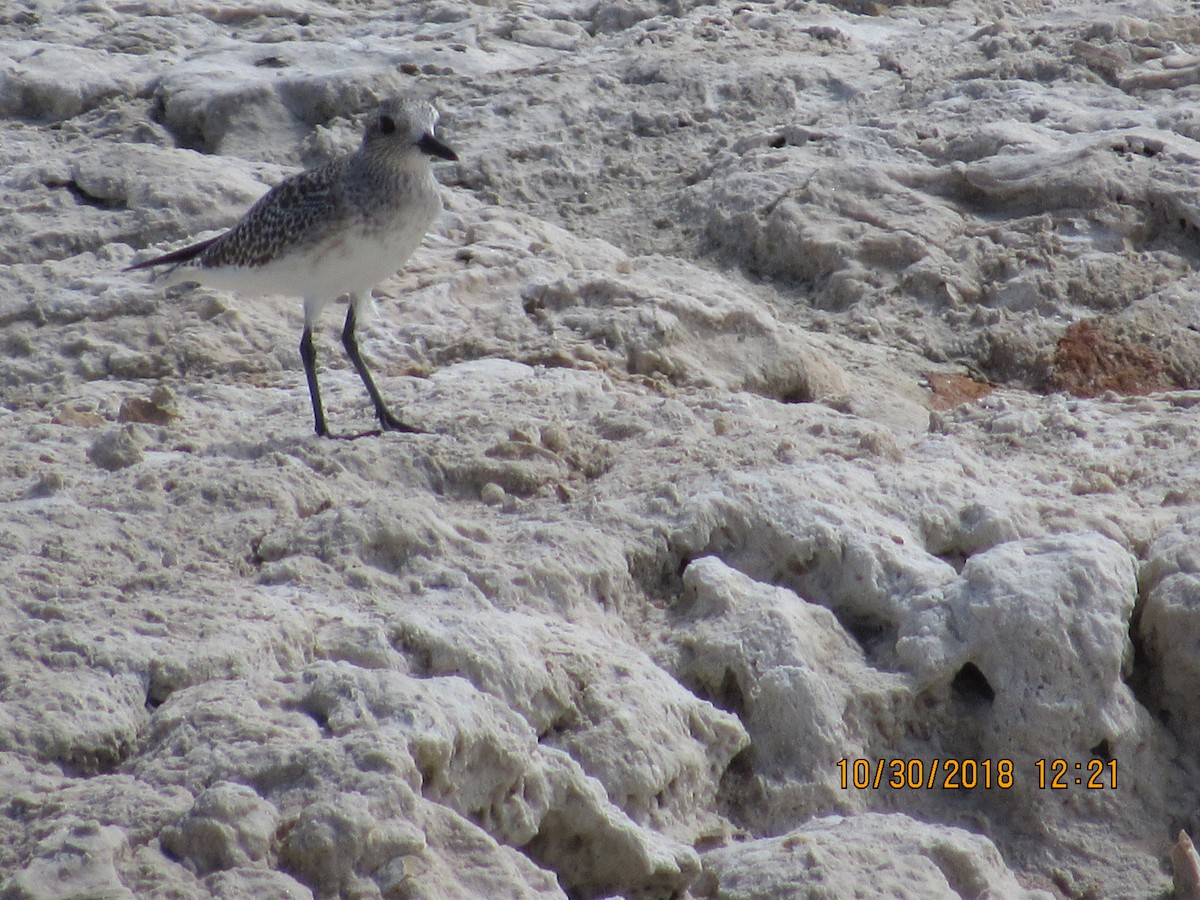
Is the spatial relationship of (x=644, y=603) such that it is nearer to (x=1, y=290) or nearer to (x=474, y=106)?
(x=1, y=290)

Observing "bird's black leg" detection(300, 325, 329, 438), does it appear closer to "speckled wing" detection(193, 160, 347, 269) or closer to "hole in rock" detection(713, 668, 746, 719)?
"speckled wing" detection(193, 160, 347, 269)

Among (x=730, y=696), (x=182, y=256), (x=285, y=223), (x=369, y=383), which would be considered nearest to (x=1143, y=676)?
(x=730, y=696)

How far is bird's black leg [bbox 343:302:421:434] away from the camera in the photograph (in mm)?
4684

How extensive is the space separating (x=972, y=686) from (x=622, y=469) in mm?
1161

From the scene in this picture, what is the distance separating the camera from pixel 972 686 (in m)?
3.89

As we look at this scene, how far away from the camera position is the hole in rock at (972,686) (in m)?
3.86

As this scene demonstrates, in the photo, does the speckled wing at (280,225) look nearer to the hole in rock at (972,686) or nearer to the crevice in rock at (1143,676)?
the hole in rock at (972,686)

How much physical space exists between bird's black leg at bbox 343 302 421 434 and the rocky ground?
7.2 inches

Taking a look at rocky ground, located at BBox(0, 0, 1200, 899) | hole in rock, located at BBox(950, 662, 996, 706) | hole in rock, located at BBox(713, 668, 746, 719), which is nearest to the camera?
rocky ground, located at BBox(0, 0, 1200, 899)

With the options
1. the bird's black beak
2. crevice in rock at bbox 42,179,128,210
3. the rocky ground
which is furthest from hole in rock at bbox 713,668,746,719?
crevice in rock at bbox 42,179,128,210

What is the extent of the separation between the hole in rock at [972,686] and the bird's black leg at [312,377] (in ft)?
6.46

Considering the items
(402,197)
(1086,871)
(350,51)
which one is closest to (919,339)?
(402,197)
